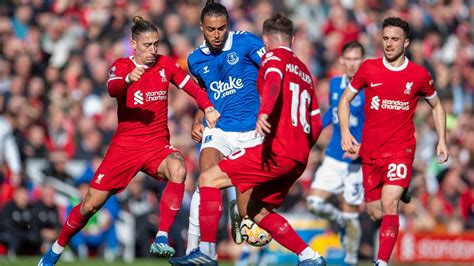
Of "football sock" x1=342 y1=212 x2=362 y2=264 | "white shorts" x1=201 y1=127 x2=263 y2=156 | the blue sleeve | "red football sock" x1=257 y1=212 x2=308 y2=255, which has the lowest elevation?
"football sock" x1=342 y1=212 x2=362 y2=264

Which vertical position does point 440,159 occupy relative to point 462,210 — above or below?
above

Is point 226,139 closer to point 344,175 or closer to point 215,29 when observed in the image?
point 215,29

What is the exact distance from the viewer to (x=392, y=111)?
12922mm

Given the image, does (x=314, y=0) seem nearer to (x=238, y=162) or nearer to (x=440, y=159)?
(x=440, y=159)

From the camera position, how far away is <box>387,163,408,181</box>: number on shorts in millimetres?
12758

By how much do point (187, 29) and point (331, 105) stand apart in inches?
293

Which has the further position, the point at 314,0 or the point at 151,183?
the point at 314,0

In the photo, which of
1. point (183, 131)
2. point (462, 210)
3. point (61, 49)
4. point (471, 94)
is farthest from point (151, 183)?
point (471, 94)

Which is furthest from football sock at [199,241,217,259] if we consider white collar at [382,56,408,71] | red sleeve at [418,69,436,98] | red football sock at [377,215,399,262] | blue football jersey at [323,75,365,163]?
blue football jersey at [323,75,365,163]

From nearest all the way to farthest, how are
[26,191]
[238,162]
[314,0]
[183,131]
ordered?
[238,162]
[26,191]
[183,131]
[314,0]

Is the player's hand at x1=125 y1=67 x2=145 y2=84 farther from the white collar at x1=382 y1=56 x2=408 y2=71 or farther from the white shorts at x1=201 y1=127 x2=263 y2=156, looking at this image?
the white collar at x1=382 y1=56 x2=408 y2=71

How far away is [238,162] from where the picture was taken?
11.2 meters

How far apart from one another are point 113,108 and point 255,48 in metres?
7.92

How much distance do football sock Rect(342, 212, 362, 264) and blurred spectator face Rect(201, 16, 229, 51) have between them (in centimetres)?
400
